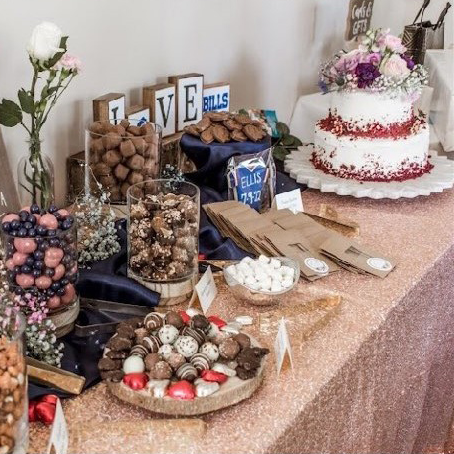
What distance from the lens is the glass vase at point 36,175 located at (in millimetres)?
1426

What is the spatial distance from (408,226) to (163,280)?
0.74 m

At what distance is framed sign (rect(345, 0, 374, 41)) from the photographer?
2893 mm

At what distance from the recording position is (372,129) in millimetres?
1860

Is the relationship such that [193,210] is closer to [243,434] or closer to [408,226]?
[243,434]

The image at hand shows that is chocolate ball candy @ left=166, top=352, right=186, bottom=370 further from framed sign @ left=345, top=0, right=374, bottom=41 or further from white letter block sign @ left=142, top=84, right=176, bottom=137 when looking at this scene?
framed sign @ left=345, top=0, right=374, bottom=41

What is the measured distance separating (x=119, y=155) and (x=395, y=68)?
76 cm

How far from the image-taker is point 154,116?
1859 mm

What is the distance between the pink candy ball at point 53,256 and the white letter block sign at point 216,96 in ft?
3.62

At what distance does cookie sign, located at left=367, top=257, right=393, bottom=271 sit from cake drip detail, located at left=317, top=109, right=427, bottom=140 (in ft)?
1.55

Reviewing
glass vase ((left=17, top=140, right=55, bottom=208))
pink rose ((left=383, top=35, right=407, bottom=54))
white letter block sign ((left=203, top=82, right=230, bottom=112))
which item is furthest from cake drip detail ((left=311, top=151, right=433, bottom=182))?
glass vase ((left=17, top=140, right=55, bottom=208))

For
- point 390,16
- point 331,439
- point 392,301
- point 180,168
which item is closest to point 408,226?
point 392,301

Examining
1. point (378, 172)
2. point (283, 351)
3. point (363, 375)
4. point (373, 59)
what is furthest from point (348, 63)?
point (283, 351)

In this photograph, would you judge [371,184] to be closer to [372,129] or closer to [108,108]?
[372,129]

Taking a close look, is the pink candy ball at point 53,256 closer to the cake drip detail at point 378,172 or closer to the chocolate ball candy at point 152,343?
the chocolate ball candy at point 152,343
